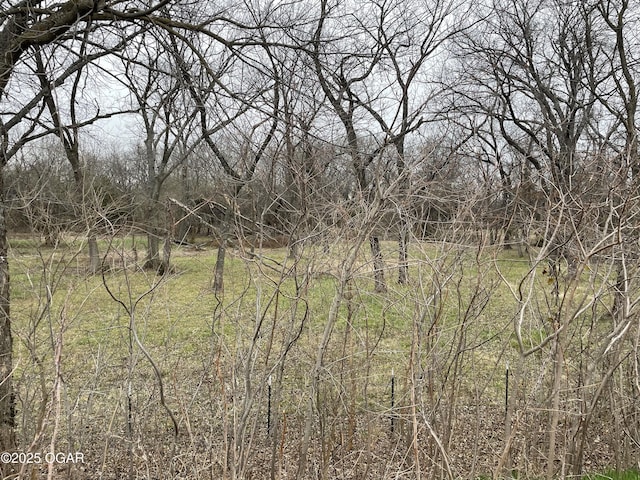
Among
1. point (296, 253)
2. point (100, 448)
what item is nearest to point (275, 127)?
point (296, 253)

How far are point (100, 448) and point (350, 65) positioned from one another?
4552mm

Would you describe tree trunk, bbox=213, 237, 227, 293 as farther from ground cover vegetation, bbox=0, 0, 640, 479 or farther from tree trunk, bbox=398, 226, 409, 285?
tree trunk, bbox=398, 226, 409, 285

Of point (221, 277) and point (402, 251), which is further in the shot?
point (221, 277)

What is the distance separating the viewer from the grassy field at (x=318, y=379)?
2469mm

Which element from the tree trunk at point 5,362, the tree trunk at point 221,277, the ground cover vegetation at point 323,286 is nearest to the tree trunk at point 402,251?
the ground cover vegetation at point 323,286

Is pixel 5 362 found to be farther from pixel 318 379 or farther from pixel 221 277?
pixel 318 379

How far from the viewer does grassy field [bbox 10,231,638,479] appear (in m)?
2.47

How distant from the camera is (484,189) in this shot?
2.94 meters

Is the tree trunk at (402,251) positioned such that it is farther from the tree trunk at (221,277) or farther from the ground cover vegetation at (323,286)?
the tree trunk at (221,277)

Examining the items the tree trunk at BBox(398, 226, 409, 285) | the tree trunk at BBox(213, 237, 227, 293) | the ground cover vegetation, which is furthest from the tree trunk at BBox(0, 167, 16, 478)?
the tree trunk at BBox(398, 226, 409, 285)

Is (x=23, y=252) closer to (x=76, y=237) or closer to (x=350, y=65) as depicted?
(x=76, y=237)

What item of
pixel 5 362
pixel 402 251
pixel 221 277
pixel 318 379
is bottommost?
pixel 5 362

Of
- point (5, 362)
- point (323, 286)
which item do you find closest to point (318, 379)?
point (323, 286)

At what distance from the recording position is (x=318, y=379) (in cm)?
279
